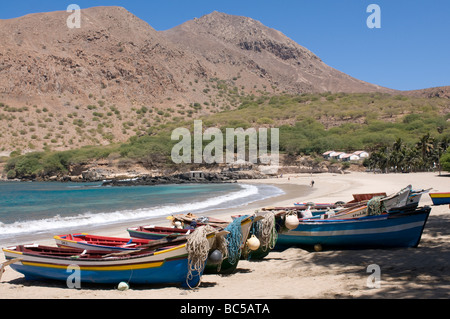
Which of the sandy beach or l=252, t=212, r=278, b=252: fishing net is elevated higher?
l=252, t=212, r=278, b=252: fishing net

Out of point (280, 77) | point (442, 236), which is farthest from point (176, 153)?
point (280, 77)

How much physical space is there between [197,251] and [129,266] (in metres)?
1.38

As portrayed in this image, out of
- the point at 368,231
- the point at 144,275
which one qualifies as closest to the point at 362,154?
the point at 368,231

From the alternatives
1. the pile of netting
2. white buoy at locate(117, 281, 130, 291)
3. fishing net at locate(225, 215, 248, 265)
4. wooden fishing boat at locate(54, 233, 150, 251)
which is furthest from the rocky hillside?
fishing net at locate(225, 215, 248, 265)

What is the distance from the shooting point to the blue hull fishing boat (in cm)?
890

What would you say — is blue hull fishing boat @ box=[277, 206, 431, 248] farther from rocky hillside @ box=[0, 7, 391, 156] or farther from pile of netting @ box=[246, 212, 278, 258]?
rocky hillside @ box=[0, 7, 391, 156]

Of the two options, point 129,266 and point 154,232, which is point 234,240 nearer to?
point 129,266

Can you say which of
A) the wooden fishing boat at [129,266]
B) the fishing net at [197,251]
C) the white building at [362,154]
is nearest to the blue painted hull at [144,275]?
the wooden fishing boat at [129,266]

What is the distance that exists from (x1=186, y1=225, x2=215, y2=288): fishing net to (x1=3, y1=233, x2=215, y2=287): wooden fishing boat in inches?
2.3

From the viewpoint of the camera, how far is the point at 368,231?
A: 9.27 m

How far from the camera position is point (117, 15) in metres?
142

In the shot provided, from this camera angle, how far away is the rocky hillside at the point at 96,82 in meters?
92.8
